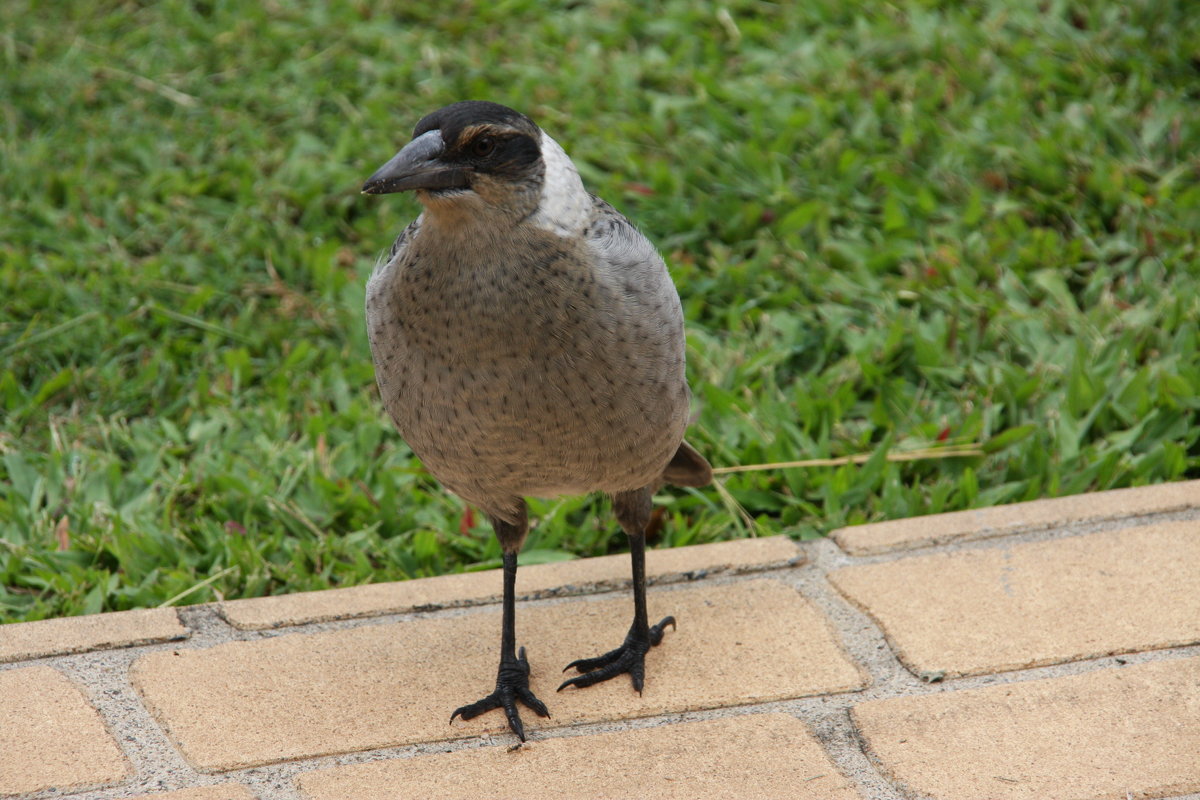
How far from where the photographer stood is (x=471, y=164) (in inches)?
94.5

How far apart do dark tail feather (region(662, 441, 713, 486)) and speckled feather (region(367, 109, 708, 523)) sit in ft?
1.45

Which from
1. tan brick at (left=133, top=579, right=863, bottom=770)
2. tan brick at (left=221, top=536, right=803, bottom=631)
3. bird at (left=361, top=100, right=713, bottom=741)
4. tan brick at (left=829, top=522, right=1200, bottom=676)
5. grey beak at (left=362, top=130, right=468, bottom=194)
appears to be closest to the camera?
grey beak at (left=362, top=130, right=468, bottom=194)

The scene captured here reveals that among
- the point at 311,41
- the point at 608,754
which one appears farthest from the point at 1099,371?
the point at 311,41

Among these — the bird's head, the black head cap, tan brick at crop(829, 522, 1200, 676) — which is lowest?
tan brick at crop(829, 522, 1200, 676)

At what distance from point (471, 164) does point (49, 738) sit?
4.65 ft

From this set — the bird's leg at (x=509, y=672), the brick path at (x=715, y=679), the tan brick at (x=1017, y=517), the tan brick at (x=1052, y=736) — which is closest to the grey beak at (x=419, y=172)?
the bird's leg at (x=509, y=672)

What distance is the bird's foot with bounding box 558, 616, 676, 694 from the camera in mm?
2830

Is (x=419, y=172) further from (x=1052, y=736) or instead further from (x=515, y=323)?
(x=1052, y=736)

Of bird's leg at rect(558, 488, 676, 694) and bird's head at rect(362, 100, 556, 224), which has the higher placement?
bird's head at rect(362, 100, 556, 224)

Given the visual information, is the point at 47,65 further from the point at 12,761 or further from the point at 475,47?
the point at 12,761

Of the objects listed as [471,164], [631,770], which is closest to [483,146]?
[471,164]

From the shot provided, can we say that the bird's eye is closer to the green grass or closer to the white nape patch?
the white nape patch

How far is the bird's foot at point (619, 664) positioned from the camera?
2830 mm

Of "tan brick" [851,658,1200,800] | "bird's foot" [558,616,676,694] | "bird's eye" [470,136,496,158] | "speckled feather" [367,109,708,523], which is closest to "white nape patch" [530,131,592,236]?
"speckled feather" [367,109,708,523]
